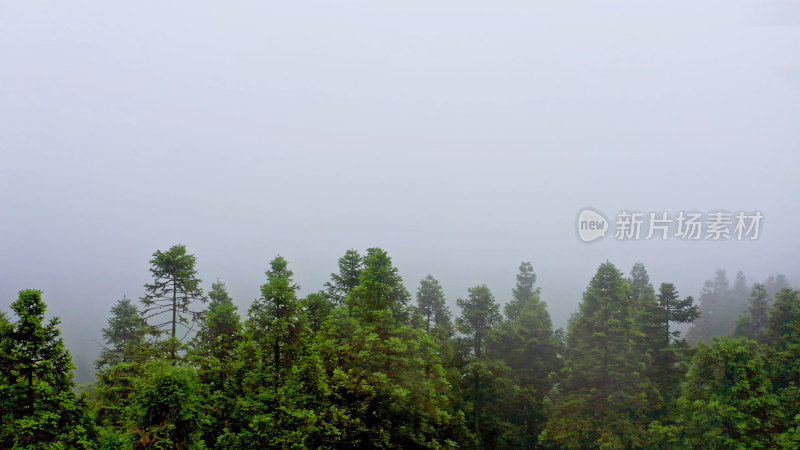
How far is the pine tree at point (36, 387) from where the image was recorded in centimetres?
1370

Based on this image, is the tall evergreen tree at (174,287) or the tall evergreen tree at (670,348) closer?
the tall evergreen tree at (174,287)

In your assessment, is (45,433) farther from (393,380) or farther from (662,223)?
(662,223)

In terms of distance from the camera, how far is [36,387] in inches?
550

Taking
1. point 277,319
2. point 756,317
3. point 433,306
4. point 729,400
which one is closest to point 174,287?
point 277,319

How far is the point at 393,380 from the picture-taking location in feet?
72.5

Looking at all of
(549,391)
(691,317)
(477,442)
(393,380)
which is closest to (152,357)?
(393,380)

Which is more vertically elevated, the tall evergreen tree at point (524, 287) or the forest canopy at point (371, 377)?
the tall evergreen tree at point (524, 287)

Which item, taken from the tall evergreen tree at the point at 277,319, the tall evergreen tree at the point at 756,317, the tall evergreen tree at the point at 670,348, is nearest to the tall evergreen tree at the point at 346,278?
the tall evergreen tree at the point at 277,319

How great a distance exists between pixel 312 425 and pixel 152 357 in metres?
9.07

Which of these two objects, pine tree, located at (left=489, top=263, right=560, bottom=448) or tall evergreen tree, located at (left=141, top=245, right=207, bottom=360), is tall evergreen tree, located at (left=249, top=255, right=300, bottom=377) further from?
pine tree, located at (left=489, top=263, right=560, bottom=448)

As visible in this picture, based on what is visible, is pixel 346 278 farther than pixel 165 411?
Yes

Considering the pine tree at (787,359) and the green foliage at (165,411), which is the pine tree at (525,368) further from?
the green foliage at (165,411)

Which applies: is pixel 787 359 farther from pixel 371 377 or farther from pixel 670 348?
pixel 371 377

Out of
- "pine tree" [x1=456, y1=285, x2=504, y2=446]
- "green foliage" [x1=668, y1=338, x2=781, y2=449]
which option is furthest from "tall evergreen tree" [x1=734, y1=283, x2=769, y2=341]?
"pine tree" [x1=456, y1=285, x2=504, y2=446]
